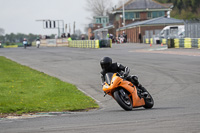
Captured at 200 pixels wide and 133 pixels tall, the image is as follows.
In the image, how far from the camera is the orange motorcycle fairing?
380 inches

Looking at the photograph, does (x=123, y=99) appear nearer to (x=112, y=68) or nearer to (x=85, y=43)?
(x=112, y=68)

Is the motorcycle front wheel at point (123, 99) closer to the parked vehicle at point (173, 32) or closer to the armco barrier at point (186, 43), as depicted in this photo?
the armco barrier at point (186, 43)

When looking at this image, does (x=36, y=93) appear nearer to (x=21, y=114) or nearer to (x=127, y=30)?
(x=21, y=114)

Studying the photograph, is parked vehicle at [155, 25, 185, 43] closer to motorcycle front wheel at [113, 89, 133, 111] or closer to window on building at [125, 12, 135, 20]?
window on building at [125, 12, 135, 20]

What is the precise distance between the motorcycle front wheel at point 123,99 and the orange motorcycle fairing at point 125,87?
116mm

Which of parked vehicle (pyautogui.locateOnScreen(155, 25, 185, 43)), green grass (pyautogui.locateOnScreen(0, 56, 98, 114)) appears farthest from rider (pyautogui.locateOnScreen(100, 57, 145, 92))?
parked vehicle (pyautogui.locateOnScreen(155, 25, 185, 43))

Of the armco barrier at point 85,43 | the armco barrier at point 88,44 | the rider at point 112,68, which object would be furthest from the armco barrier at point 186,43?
the rider at point 112,68

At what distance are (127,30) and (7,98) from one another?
239 feet

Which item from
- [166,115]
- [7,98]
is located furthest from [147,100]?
[7,98]

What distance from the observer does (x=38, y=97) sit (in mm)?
12914

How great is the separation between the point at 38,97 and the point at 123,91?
3944 millimetres

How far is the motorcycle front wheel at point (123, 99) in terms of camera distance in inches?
379

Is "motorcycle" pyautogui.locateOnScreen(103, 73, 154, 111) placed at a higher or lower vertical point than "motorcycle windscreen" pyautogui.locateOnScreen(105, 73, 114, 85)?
lower

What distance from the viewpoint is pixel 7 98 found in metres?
12.3
